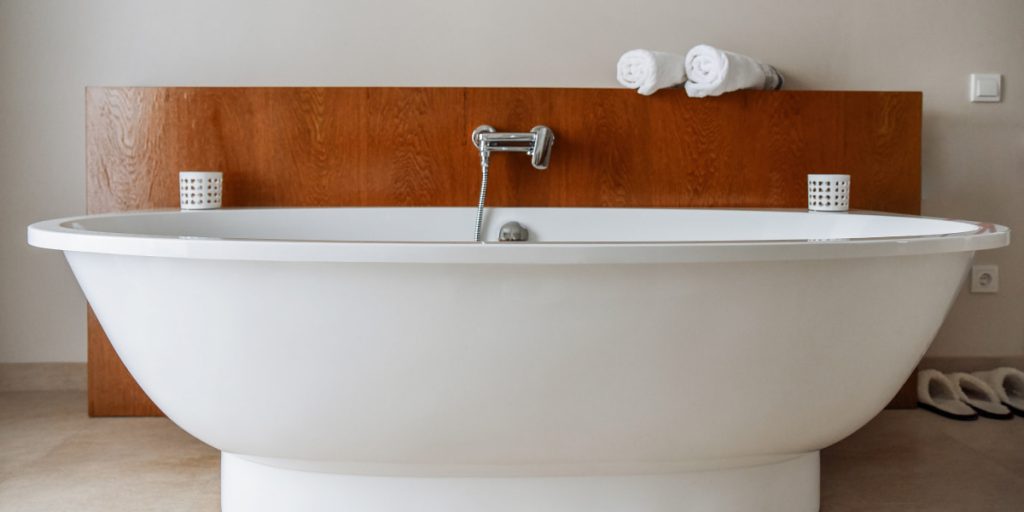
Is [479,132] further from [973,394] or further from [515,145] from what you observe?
[973,394]

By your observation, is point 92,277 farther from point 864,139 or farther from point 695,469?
point 864,139

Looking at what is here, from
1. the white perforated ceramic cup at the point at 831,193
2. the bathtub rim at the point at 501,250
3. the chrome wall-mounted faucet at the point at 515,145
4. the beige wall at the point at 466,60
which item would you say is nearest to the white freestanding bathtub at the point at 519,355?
the bathtub rim at the point at 501,250

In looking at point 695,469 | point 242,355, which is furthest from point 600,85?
point 242,355

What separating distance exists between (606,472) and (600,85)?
1.52 meters

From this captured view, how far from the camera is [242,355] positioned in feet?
4.31

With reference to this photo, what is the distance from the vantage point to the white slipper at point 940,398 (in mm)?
2402

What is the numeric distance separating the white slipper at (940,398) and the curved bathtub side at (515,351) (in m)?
1.11

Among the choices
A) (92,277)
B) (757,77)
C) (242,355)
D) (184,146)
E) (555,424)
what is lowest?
(555,424)

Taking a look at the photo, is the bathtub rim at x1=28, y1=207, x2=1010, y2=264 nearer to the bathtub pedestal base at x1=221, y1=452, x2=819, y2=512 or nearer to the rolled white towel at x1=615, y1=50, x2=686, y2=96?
the bathtub pedestal base at x1=221, y1=452, x2=819, y2=512

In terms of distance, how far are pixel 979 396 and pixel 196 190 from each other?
222cm

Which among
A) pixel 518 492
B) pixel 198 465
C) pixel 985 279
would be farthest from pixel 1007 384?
pixel 198 465

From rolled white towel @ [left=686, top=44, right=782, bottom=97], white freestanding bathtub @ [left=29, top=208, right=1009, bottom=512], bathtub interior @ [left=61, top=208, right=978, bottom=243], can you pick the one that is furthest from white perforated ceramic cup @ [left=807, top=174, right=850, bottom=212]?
white freestanding bathtub @ [left=29, top=208, right=1009, bottom=512]

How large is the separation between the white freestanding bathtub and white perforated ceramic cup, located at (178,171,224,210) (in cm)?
70

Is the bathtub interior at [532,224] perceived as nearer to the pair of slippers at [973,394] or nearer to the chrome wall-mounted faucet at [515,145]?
the chrome wall-mounted faucet at [515,145]
